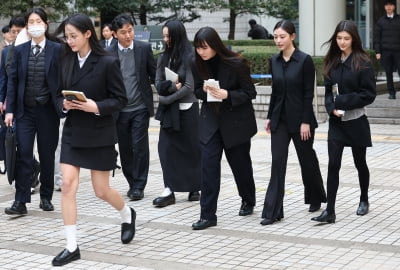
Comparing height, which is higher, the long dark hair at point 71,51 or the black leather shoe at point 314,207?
the long dark hair at point 71,51

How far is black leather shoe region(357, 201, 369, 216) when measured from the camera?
8516 millimetres

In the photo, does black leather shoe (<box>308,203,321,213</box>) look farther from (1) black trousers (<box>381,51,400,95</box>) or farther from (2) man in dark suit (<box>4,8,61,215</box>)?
(1) black trousers (<box>381,51,400,95</box>)

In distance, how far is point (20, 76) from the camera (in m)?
8.81

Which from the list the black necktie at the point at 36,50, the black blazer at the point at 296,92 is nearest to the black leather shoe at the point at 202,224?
the black blazer at the point at 296,92

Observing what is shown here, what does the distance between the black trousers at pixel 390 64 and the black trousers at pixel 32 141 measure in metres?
8.78

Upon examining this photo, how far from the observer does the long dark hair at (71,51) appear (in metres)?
7.12

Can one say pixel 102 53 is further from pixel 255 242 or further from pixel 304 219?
pixel 304 219

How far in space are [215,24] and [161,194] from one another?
32349 mm

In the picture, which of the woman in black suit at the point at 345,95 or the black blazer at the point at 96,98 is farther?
the woman in black suit at the point at 345,95

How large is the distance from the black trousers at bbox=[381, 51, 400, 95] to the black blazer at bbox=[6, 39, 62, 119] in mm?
8825

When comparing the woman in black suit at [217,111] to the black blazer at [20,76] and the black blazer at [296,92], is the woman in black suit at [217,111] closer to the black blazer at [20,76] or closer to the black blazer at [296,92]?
the black blazer at [296,92]

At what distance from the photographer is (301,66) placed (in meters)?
8.14

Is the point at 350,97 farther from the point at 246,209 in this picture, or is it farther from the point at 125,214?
the point at 125,214

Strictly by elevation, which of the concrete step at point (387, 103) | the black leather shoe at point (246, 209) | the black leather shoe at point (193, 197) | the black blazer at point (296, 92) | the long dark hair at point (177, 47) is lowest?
the concrete step at point (387, 103)
